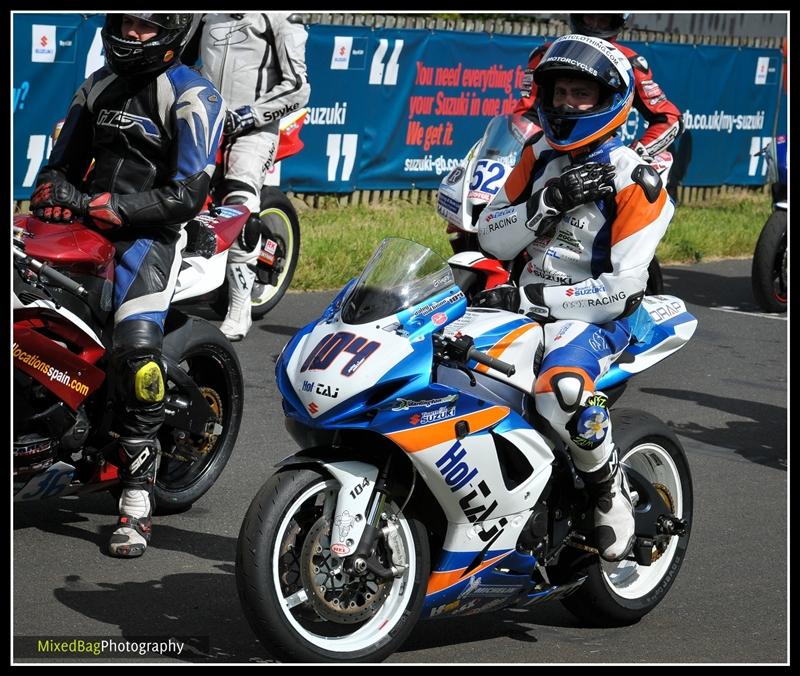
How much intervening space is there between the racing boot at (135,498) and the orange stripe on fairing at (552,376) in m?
1.70

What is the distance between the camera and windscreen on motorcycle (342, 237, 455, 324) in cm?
450

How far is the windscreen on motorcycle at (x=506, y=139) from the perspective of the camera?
8469 mm

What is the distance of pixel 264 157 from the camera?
30.7ft

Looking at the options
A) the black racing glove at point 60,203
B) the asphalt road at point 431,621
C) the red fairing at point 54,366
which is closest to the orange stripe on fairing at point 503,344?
the asphalt road at point 431,621

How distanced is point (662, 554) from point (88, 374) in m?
2.24

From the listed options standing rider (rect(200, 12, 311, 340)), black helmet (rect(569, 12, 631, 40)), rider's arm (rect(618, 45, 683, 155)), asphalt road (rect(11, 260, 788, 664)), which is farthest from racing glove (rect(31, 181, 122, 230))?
rider's arm (rect(618, 45, 683, 155))

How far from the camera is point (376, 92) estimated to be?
45.6 ft

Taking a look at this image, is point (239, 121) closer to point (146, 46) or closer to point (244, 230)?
point (244, 230)

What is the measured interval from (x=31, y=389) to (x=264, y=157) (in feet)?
13.9

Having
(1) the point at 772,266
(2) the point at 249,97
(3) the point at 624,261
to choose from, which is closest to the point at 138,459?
(3) the point at 624,261

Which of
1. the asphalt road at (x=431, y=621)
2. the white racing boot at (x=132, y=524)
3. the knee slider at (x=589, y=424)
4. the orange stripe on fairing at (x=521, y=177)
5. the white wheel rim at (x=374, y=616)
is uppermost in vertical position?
the orange stripe on fairing at (x=521, y=177)

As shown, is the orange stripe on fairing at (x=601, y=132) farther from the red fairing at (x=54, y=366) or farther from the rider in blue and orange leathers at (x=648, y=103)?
the rider in blue and orange leathers at (x=648, y=103)

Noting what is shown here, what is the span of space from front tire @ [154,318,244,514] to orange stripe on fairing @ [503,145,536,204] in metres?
1.45
